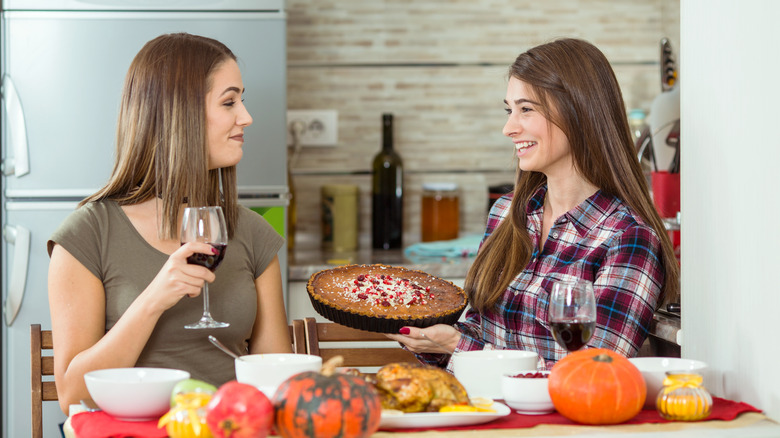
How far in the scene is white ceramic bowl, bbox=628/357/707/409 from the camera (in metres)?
1.11

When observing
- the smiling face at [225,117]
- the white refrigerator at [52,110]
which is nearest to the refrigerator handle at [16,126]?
the white refrigerator at [52,110]

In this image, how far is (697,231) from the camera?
1271 millimetres

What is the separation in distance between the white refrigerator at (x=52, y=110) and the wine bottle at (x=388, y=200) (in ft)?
2.56

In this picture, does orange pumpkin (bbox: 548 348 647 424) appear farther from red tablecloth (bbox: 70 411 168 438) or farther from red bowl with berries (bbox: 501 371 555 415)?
red tablecloth (bbox: 70 411 168 438)

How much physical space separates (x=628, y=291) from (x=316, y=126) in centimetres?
182

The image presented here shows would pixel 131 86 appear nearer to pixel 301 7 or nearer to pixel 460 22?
pixel 301 7

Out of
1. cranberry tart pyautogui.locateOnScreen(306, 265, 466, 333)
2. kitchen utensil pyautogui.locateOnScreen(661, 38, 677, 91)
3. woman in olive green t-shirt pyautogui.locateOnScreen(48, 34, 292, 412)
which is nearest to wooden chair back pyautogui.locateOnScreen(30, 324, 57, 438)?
woman in olive green t-shirt pyautogui.locateOnScreen(48, 34, 292, 412)

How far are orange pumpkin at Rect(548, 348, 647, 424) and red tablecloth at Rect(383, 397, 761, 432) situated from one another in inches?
1.0

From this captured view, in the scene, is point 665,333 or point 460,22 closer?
point 665,333

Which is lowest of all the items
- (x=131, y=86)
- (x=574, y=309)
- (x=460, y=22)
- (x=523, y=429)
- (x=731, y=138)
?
(x=523, y=429)

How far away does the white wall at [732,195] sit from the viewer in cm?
112

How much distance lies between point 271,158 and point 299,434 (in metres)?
1.74

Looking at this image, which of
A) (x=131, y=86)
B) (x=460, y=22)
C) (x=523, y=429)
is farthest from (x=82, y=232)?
(x=460, y=22)

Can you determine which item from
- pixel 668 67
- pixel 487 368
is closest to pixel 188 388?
pixel 487 368
